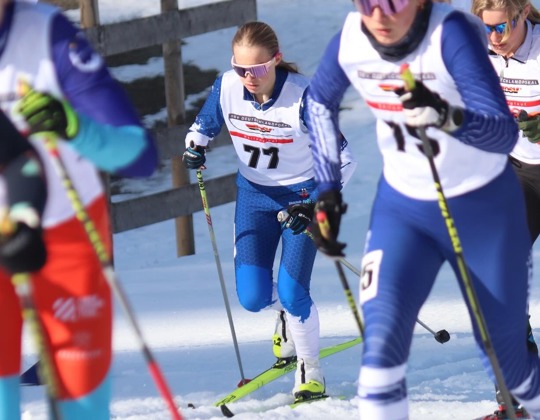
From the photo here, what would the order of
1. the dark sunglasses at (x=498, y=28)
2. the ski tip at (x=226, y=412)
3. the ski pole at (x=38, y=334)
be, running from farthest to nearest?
the ski tip at (x=226, y=412), the dark sunglasses at (x=498, y=28), the ski pole at (x=38, y=334)

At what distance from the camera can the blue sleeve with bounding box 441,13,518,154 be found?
3.85 m

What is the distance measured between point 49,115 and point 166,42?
5.70 meters

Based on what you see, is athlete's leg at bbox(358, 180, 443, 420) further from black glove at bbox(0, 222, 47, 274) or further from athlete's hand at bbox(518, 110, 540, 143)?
athlete's hand at bbox(518, 110, 540, 143)

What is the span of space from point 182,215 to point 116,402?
3.58 m

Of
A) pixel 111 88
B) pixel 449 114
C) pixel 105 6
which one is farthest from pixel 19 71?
pixel 105 6

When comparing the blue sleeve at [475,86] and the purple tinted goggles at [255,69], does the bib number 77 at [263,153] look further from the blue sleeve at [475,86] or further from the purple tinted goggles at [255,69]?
the blue sleeve at [475,86]

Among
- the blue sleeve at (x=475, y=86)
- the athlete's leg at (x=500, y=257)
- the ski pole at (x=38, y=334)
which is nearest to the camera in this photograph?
the ski pole at (x=38, y=334)

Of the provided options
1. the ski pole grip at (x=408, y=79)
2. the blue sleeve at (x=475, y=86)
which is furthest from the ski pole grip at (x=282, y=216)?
the ski pole grip at (x=408, y=79)

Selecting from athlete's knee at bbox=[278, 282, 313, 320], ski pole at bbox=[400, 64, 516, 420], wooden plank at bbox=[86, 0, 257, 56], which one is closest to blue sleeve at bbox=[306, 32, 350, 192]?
ski pole at bbox=[400, 64, 516, 420]

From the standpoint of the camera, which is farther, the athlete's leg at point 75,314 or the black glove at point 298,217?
the black glove at point 298,217

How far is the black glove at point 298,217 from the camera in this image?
5.88 meters

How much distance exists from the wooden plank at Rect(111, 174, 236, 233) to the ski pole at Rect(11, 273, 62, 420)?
17.7 ft

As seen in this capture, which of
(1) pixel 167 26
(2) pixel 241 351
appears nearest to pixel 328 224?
(2) pixel 241 351

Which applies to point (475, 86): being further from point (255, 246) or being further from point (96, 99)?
point (255, 246)
